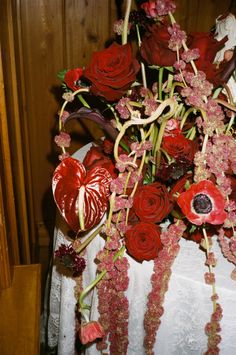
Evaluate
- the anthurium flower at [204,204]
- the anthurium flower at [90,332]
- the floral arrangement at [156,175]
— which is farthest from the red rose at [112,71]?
the anthurium flower at [90,332]

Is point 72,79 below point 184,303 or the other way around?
the other way around

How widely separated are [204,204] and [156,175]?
0.50ft

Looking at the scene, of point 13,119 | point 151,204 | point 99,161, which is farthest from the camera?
point 13,119

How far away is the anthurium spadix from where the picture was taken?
0.78 metres

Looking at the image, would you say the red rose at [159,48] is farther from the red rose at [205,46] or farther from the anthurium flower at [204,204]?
the anthurium flower at [204,204]

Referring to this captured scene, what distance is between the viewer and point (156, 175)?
797 mm

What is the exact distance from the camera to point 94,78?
0.74m

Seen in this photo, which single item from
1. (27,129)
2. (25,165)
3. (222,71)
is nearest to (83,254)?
(222,71)

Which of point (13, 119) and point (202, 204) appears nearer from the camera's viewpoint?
point (202, 204)

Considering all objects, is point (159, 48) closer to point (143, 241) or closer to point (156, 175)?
point (156, 175)

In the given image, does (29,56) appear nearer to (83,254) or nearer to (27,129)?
(27,129)

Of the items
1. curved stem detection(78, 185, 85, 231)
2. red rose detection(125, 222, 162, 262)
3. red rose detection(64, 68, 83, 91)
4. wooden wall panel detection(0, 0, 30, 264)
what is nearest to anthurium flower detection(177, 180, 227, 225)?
red rose detection(125, 222, 162, 262)

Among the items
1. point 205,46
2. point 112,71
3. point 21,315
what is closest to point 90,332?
point 21,315

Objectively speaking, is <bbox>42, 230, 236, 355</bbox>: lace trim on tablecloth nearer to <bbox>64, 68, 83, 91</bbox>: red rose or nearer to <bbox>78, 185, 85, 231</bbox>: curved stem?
<bbox>78, 185, 85, 231</bbox>: curved stem
